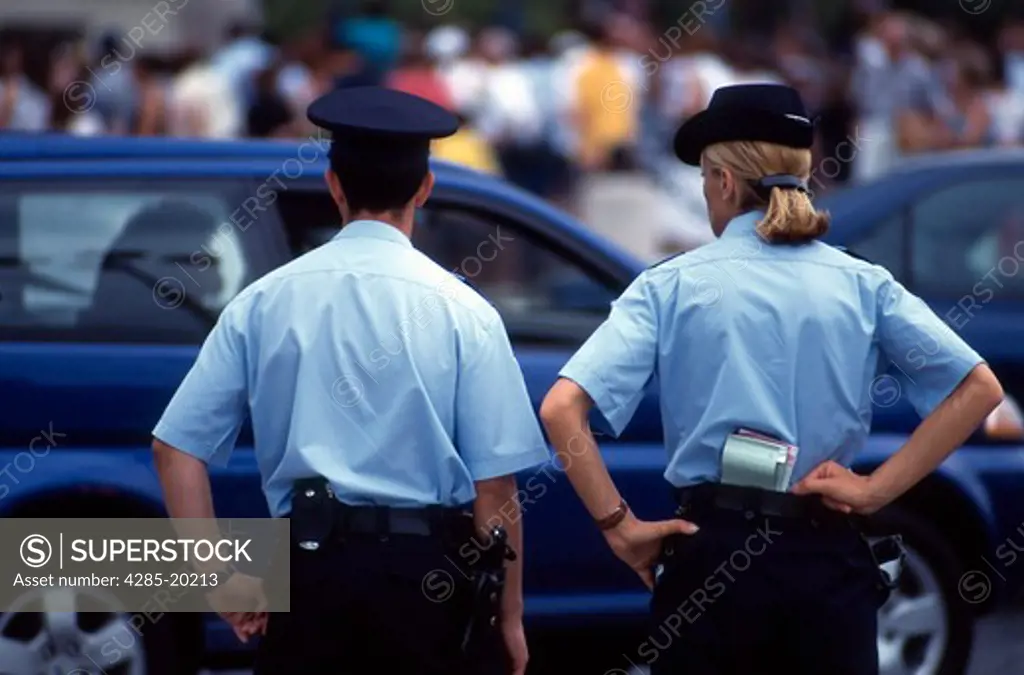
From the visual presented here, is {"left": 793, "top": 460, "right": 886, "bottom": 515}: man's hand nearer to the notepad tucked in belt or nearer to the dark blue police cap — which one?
the notepad tucked in belt

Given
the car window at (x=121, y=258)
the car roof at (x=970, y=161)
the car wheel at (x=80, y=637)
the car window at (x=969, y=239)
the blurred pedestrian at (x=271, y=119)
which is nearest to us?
the car wheel at (x=80, y=637)

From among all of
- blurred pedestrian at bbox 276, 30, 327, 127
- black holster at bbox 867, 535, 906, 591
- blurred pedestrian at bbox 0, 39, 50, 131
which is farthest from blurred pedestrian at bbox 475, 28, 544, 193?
black holster at bbox 867, 535, 906, 591

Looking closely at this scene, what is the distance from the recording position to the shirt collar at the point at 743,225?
4.23 m

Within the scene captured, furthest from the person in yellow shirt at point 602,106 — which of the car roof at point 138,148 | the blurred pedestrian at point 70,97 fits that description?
the car roof at point 138,148

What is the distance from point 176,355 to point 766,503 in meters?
2.62

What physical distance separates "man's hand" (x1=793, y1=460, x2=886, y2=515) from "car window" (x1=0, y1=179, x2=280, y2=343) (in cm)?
265

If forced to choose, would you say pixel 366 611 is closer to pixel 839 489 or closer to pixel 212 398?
pixel 212 398

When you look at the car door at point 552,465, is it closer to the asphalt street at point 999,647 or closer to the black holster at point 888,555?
the asphalt street at point 999,647

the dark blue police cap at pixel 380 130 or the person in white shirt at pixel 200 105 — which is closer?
the dark blue police cap at pixel 380 130

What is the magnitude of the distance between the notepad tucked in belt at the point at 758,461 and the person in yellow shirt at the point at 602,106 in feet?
41.4

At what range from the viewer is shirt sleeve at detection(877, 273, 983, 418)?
13.6ft

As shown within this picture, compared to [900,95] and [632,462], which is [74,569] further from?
[900,95]

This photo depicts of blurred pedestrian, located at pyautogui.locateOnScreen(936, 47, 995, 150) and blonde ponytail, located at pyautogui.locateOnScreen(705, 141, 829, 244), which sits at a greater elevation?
blonde ponytail, located at pyautogui.locateOnScreen(705, 141, 829, 244)

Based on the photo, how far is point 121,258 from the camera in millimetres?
6344
